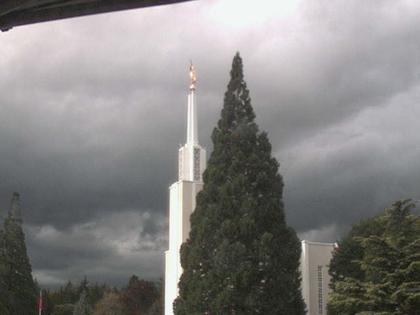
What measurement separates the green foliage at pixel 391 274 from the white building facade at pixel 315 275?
14.5 m

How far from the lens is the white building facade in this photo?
49125 mm

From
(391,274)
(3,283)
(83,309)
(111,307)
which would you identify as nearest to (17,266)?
(3,283)

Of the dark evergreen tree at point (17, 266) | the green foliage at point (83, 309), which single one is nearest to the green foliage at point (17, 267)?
the dark evergreen tree at point (17, 266)

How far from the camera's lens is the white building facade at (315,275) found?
4912 centimetres

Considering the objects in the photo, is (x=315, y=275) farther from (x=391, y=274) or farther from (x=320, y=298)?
(x=391, y=274)

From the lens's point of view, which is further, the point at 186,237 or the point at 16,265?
the point at 16,265

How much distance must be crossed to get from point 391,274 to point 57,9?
28128 mm

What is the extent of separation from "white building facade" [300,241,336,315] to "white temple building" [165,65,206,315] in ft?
26.1

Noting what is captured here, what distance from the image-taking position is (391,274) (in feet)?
103

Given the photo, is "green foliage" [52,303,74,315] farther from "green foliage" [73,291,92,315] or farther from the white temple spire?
the white temple spire

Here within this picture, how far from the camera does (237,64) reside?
1433 inches

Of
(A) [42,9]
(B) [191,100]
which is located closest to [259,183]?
(B) [191,100]

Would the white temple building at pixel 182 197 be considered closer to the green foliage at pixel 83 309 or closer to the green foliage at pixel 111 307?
the green foliage at pixel 111 307

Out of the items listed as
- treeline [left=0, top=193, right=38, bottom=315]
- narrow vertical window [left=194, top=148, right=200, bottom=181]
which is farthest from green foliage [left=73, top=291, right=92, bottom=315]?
narrow vertical window [left=194, top=148, right=200, bottom=181]
